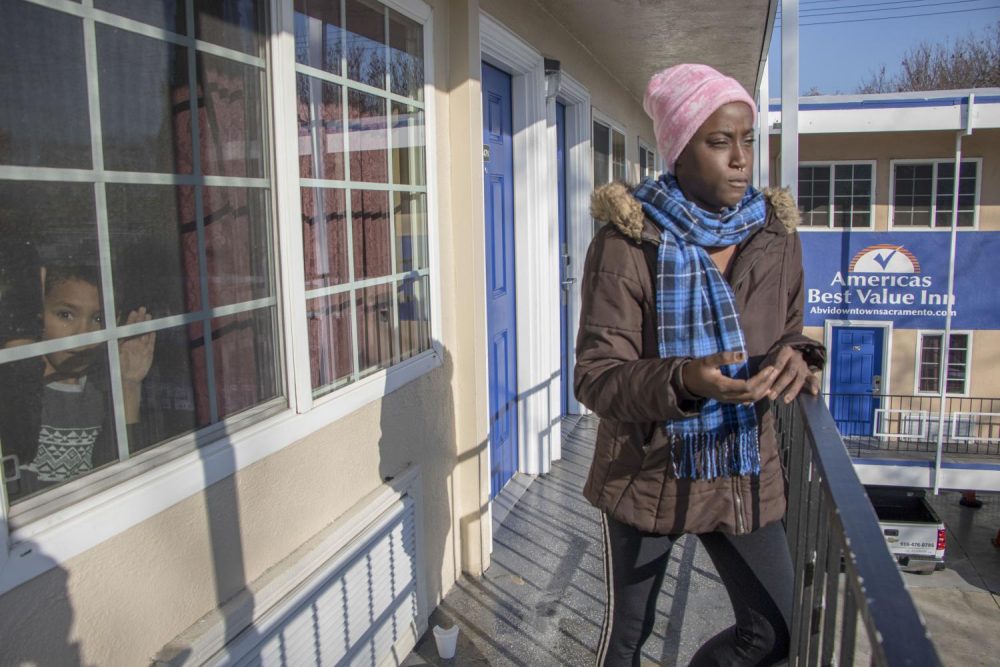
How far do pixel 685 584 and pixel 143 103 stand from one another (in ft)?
8.98

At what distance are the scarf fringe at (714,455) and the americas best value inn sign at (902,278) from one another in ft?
50.0

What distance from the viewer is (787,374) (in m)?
1.48

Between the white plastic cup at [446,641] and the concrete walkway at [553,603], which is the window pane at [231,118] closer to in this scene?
the white plastic cup at [446,641]

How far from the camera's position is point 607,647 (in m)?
1.79

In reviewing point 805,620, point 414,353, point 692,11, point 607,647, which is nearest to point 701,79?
point 805,620

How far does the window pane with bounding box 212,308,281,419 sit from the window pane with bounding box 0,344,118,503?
351 millimetres

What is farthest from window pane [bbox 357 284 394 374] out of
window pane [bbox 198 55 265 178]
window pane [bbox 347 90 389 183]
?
window pane [bbox 198 55 265 178]

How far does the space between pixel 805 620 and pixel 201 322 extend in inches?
56.9

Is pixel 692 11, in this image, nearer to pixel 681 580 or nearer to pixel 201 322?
pixel 681 580

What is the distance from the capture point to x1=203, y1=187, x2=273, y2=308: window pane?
1806mm

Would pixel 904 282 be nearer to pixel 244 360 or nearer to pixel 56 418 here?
pixel 244 360

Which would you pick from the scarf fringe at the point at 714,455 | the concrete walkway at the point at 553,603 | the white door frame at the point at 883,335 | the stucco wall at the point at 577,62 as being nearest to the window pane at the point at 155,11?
the scarf fringe at the point at 714,455

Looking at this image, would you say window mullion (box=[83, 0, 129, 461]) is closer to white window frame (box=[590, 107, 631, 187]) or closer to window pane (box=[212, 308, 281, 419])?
window pane (box=[212, 308, 281, 419])

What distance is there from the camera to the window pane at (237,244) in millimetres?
1806
